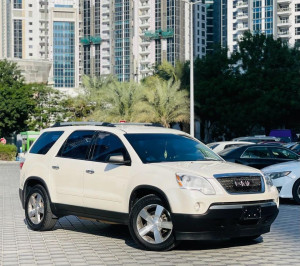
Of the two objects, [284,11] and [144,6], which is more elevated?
[144,6]

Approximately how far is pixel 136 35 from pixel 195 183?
14890 cm

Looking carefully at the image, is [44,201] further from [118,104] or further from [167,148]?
[118,104]

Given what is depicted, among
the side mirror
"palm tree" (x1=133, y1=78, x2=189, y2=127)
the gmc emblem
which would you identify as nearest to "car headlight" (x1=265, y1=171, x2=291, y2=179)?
the gmc emblem

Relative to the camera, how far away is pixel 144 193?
31.2 ft

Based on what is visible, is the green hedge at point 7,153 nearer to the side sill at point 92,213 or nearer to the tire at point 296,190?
the tire at point 296,190

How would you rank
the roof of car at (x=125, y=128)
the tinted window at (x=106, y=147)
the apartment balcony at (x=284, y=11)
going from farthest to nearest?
the apartment balcony at (x=284, y=11)
the roof of car at (x=125, y=128)
the tinted window at (x=106, y=147)

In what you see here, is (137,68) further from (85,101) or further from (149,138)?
(149,138)

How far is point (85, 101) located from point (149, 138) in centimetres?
5987

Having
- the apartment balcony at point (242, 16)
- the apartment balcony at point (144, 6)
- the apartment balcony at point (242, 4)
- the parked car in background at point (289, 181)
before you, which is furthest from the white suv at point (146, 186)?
the apartment balcony at point (144, 6)

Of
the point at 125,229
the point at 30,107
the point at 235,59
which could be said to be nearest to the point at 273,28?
the point at 235,59

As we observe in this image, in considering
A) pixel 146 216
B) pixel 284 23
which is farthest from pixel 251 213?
pixel 284 23

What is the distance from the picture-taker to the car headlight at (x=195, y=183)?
8.84 meters

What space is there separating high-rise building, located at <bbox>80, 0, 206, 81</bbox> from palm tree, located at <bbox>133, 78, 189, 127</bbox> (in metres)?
84.4

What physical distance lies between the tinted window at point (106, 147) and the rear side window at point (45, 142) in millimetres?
1195
